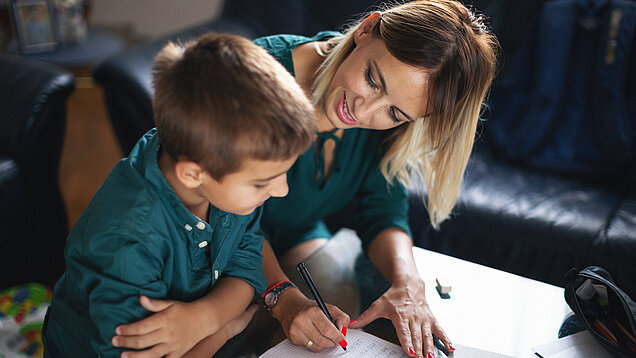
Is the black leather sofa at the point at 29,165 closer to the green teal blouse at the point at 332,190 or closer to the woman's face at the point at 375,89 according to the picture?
the green teal blouse at the point at 332,190

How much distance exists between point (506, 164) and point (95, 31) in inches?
87.1

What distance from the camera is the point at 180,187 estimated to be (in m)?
0.83

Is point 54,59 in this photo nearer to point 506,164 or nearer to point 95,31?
point 95,31

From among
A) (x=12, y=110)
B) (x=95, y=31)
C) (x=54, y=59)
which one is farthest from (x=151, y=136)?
(x=95, y=31)

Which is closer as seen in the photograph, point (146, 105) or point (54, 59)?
point (146, 105)

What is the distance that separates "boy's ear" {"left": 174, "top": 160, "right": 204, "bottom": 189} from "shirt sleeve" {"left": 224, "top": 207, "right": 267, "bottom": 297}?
9.0 inches

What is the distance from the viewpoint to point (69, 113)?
2.94 meters

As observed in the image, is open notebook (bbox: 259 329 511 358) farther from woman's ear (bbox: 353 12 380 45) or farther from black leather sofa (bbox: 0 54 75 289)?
black leather sofa (bbox: 0 54 75 289)

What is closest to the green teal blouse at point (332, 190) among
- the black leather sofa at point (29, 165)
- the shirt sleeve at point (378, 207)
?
the shirt sleeve at point (378, 207)

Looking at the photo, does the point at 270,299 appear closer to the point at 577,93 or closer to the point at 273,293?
the point at 273,293

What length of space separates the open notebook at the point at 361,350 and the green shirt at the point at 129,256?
6.6 inches

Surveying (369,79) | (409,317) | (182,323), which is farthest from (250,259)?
(369,79)

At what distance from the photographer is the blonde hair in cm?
100

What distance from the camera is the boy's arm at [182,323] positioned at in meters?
0.74
